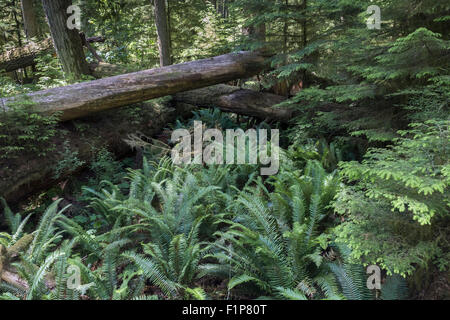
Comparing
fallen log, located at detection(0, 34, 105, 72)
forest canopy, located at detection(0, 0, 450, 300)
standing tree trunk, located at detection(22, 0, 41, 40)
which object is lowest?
forest canopy, located at detection(0, 0, 450, 300)

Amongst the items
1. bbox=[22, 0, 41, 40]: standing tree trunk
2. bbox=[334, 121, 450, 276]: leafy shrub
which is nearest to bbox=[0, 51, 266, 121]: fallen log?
bbox=[334, 121, 450, 276]: leafy shrub

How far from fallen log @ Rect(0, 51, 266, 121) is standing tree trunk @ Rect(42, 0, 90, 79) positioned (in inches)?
52.0

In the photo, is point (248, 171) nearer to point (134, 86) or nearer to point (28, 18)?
point (134, 86)

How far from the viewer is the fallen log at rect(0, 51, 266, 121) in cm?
501

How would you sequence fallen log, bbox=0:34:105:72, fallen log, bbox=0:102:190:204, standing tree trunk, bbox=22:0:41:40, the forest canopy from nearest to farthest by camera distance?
the forest canopy, fallen log, bbox=0:102:190:204, fallen log, bbox=0:34:105:72, standing tree trunk, bbox=22:0:41:40

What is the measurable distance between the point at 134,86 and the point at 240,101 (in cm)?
260

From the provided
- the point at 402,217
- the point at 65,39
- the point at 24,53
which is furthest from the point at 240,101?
the point at 24,53

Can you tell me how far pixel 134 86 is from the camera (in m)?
5.79

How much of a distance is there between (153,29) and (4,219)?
821 cm

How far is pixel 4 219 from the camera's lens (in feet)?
14.0

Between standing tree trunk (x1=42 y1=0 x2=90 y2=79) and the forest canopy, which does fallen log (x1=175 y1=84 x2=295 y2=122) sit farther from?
standing tree trunk (x1=42 y1=0 x2=90 y2=79)

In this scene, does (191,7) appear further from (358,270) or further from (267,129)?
(358,270)
